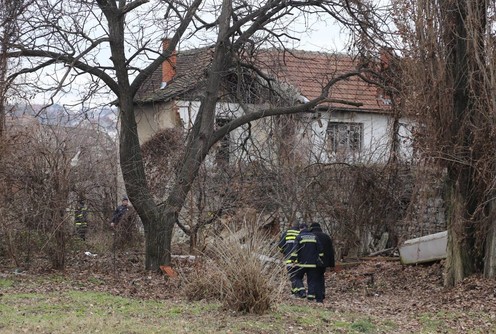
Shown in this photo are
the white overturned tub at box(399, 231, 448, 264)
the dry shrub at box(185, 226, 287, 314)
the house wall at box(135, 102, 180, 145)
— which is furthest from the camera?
the house wall at box(135, 102, 180, 145)

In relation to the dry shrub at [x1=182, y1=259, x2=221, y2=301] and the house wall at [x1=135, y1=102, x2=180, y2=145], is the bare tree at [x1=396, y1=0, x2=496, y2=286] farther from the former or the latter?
the house wall at [x1=135, y1=102, x2=180, y2=145]

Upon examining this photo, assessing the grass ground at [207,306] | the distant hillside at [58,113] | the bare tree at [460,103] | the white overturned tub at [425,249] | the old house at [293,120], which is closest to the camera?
the grass ground at [207,306]

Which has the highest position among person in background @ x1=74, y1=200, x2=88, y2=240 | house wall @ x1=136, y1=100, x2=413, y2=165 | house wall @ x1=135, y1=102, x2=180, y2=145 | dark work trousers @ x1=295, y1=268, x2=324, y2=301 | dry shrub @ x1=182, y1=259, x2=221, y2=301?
house wall @ x1=135, y1=102, x2=180, y2=145

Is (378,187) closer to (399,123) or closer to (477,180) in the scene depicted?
(399,123)

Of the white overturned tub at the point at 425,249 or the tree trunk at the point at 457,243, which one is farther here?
the white overturned tub at the point at 425,249

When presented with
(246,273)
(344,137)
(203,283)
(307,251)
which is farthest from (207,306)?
(344,137)

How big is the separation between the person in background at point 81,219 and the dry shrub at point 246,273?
757 cm

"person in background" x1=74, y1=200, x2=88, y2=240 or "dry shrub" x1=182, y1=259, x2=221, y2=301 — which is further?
"person in background" x1=74, y1=200, x2=88, y2=240

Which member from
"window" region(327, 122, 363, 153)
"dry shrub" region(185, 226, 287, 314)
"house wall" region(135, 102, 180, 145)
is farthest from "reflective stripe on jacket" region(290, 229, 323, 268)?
"house wall" region(135, 102, 180, 145)

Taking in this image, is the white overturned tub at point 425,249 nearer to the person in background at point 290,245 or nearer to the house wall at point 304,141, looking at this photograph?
the house wall at point 304,141

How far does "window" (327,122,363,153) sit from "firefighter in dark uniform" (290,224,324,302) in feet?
27.5

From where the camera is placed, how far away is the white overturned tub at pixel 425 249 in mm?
20641

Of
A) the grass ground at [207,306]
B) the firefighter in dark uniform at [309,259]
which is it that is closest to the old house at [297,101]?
the firefighter in dark uniform at [309,259]

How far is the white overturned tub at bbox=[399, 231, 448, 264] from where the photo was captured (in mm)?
20641
